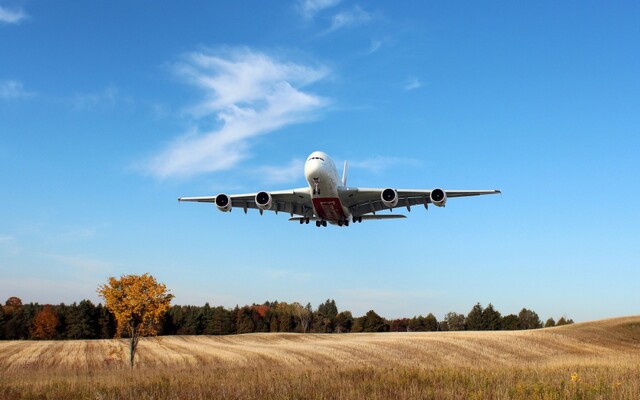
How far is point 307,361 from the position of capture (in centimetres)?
4306

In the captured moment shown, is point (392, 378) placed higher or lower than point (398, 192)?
lower

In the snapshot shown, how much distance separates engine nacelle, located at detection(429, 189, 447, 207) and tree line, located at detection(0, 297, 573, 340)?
61.1 m

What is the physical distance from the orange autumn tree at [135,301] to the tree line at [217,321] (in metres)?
39.4

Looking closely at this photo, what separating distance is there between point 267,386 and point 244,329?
9609 cm

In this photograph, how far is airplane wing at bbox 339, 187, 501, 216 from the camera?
3512 cm

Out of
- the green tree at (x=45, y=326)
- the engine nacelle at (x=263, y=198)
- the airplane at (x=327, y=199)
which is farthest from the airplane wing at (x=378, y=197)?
the green tree at (x=45, y=326)

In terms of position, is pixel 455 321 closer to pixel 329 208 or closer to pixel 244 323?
pixel 244 323

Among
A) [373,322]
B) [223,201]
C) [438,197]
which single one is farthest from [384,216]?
[373,322]

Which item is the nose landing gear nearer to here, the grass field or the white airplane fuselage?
the white airplane fuselage

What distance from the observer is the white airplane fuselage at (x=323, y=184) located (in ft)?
111

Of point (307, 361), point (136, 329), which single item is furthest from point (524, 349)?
point (136, 329)

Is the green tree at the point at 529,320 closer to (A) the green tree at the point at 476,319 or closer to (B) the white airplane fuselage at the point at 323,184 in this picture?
(A) the green tree at the point at 476,319

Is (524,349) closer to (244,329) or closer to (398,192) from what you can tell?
(398,192)

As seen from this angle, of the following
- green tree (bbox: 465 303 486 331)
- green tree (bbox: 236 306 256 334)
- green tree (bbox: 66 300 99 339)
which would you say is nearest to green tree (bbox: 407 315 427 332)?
green tree (bbox: 465 303 486 331)
